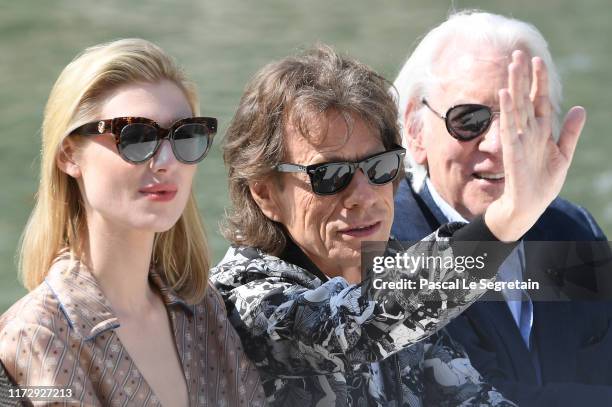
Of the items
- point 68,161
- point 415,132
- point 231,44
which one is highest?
point 68,161

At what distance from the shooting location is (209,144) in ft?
7.67

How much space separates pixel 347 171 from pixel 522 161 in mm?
552

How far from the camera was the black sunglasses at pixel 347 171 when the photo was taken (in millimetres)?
2631

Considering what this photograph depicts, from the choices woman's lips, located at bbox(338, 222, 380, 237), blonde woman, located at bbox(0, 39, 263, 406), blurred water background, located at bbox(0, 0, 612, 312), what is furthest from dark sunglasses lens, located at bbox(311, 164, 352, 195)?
blurred water background, located at bbox(0, 0, 612, 312)

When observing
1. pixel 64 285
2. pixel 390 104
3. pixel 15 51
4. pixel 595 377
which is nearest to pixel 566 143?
pixel 390 104

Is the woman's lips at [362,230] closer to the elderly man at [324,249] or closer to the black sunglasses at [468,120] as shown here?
the elderly man at [324,249]

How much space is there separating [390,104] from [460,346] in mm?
695

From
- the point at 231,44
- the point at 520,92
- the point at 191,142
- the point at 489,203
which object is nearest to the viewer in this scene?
the point at 520,92

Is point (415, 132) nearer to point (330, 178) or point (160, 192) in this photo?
point (330, 178)

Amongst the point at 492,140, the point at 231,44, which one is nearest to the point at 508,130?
the point at 492,140

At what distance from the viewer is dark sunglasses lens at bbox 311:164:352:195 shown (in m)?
2.63

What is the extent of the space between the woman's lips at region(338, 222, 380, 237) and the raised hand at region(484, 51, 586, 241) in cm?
51

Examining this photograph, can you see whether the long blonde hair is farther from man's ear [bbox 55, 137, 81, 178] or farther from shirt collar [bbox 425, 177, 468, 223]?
shirt collar [bbox 425, 177, 468, 223]

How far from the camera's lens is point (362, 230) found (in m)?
2.71
